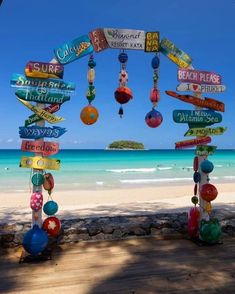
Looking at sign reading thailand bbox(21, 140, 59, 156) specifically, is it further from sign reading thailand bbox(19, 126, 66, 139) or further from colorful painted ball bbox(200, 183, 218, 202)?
colorful painted ball bbox(200, 183, 218, 202)

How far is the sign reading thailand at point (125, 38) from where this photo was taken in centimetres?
516

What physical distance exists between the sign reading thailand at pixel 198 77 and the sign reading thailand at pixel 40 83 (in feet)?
6.28

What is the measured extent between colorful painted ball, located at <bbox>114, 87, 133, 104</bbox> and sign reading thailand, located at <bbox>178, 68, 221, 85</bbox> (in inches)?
37.5

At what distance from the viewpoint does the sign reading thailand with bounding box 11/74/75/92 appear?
4.70m

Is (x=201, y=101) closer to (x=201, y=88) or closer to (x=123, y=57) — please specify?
(x=201, y=88)

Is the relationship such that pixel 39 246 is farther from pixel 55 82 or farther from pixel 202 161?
pixel 202 161

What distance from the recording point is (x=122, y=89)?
529 cm

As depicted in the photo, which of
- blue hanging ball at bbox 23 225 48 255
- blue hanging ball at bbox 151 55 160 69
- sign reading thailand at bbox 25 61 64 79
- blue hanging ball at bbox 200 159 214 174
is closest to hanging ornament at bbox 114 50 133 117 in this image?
blue hanging ball at bbox 151 55 160 69

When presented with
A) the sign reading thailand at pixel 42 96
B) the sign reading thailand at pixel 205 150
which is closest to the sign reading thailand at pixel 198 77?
the sign reading thailand at pixel 205 150

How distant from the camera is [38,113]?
4.77 metres

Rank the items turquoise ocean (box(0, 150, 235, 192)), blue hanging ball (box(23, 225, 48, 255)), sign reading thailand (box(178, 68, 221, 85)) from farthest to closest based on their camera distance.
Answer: turquoise ocean (box(0, 150, 235, 192)) < sign reading thailand (box(178, 68, 221, 85)) < blue hanging ball (box(23, 225, 48, 255))

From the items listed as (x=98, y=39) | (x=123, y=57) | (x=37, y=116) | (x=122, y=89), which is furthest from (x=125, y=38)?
(x=37, y=116)

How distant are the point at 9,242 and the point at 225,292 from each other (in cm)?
322

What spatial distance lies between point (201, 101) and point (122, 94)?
4.68ft
